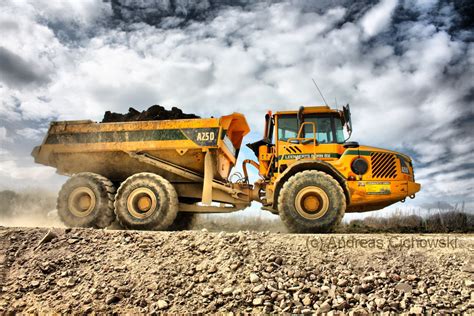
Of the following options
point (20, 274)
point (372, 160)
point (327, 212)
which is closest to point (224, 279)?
point (327, 212)

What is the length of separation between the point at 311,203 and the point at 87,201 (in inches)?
201

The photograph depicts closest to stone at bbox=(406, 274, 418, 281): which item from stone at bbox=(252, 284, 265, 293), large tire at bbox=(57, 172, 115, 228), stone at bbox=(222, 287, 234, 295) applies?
stone at bbox=(252, 284, 265, 293)

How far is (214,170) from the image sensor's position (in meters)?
8.52

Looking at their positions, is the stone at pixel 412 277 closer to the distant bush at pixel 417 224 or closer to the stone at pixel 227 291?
the stone at pixel 227 291

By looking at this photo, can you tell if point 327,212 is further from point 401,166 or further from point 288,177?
point 401,166

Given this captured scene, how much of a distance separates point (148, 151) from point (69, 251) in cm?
289

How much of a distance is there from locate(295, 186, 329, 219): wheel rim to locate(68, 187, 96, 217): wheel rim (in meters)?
4.68

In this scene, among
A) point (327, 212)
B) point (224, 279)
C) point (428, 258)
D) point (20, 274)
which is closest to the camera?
point (224, 279)

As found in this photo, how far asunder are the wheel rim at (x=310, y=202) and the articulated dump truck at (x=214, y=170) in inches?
0.8

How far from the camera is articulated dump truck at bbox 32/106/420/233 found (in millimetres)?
7352

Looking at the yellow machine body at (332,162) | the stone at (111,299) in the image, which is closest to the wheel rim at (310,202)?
the yellow machine body at (332,162)

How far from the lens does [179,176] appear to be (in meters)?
8.73

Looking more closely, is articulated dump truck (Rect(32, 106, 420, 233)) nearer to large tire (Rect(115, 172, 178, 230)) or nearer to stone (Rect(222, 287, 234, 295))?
large tire (Rect(115, 172, 178, 230))

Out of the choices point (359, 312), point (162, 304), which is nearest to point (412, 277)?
point (359, 312)
